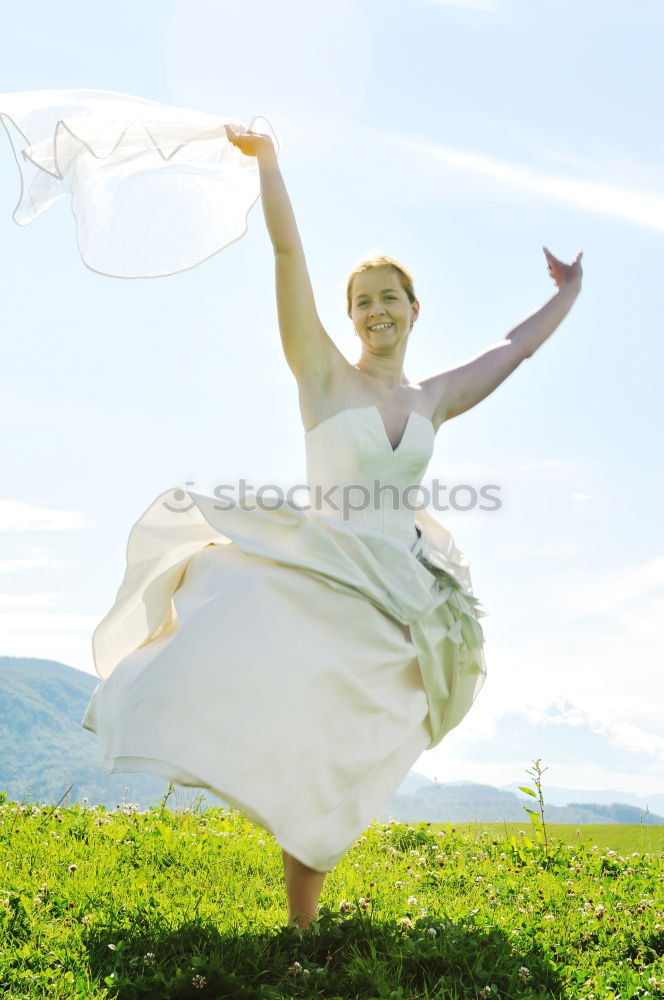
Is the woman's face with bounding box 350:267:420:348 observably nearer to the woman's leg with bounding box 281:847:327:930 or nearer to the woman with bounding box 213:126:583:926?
the woman with bounding box 213:126:583:926

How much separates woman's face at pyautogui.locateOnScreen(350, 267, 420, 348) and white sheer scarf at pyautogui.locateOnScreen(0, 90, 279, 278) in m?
0.90

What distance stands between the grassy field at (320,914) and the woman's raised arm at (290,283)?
2.80 metres

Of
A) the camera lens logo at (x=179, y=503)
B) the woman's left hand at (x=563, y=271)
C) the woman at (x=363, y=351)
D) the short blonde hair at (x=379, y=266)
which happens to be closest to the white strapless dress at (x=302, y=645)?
the camera lens logo at (x=179, y=503)

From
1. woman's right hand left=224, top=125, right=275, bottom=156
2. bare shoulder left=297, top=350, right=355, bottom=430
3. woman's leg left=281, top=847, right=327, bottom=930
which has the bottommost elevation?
woman's leg left=281, top=847, right=327, bottom=930

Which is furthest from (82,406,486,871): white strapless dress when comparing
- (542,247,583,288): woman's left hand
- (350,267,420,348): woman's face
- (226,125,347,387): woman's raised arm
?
(542,247,583,288): woman's left hand

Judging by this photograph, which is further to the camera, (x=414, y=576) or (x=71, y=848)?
(x=71, y=848)

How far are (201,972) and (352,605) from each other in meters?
1.68

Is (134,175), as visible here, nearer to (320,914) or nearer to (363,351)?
(363,351)

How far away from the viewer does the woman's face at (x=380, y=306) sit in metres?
5.12

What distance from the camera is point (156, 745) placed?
3750 mm

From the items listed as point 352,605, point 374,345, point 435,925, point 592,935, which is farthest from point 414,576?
point 592,935

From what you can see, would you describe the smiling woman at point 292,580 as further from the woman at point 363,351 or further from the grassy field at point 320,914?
the grassy field at point 320,914

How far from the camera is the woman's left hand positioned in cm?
623

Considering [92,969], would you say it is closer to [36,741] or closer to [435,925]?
[435,925]
